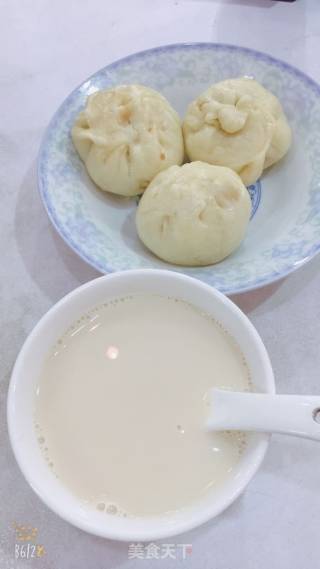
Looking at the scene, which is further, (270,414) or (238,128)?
(238,128)

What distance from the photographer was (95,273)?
1.03m

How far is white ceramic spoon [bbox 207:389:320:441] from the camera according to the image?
63 centimetres

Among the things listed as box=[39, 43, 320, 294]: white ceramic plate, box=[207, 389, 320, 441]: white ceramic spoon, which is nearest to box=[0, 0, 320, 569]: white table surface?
box=[39, 43, 320, 294]: white ceramic plate

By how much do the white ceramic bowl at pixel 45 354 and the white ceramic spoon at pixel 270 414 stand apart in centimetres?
3

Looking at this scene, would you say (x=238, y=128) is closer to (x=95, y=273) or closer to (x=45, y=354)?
(x=95, y=273)

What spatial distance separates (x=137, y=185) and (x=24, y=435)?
1.85 feet

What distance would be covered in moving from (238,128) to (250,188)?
0.43ft

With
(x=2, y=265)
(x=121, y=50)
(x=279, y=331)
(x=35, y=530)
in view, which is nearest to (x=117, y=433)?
(x=35, y=530)

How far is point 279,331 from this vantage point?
3.13 ft

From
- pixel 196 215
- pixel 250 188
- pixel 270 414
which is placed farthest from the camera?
pixel 250 188

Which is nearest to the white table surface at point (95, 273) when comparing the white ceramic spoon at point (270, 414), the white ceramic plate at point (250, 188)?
the white ceramic plate at point (250, 188)

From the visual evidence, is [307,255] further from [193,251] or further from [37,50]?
[37,50]

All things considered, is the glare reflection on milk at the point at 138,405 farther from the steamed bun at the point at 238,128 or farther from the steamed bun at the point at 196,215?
the steamed bun at the point at 238,128

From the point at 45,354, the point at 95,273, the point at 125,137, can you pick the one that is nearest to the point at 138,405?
the point at 45,354
